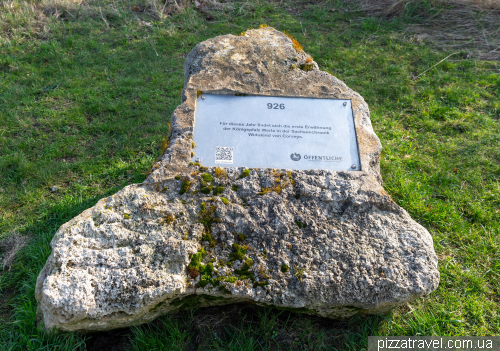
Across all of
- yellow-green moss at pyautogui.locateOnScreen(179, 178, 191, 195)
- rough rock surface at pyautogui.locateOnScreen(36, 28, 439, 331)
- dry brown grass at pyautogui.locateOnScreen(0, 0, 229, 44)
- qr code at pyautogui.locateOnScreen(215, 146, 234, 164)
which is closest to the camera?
rough rock surface at pyautogui.locateOnScreen(36, 28, 439, 331)

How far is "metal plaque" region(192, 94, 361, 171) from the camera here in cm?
282

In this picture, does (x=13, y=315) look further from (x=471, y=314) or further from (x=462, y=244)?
(x=462, y=244)

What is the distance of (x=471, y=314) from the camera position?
2.80 m

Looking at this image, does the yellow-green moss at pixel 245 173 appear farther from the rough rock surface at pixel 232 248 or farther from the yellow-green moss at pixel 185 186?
the yellow-green moss at pixel 185 186

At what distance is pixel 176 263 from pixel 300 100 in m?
1.77

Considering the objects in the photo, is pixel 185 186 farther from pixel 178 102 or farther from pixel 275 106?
pixel 178 102

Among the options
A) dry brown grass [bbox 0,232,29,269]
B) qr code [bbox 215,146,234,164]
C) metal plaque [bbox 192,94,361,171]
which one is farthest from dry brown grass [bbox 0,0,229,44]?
qr code [bbox 215,146,234,164]

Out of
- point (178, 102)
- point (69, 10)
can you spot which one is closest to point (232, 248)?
point (178, 102)

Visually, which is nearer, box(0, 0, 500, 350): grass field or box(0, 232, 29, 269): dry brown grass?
box(0, 0, 500, 350): grass field

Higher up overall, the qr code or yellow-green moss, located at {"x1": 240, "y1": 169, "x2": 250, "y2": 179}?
the qr code

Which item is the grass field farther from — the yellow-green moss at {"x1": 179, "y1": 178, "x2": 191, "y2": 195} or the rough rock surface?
the yellow-green moss at {"x1": 179, "y1": 178, "x2": 191, "y2": 195}

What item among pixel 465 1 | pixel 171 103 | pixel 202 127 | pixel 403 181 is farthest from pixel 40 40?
pixel 465 1

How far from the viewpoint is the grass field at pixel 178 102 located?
8.68 feet

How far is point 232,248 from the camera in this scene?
2.42 m
